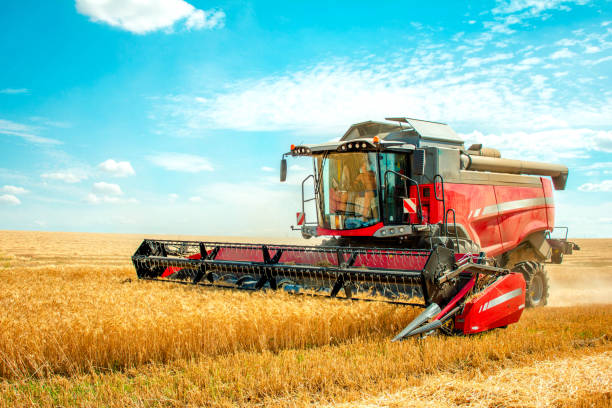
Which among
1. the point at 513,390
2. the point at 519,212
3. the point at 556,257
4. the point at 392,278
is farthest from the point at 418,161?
the point at 556,257

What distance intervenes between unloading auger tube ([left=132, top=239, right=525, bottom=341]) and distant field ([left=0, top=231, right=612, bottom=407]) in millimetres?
211

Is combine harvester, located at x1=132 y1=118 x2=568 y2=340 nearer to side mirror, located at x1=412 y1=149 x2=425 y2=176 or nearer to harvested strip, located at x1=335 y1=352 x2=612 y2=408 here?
side mirror, located at x1=412 y1=149 x2=425 y2=176

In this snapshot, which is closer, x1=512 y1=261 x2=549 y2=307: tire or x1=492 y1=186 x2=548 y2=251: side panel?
x1=512 y1=261 x2=549 y2=307: tire

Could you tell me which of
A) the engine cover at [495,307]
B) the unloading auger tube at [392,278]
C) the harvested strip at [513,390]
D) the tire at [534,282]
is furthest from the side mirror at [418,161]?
the harvested strip at [513,390]

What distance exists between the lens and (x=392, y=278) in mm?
4699

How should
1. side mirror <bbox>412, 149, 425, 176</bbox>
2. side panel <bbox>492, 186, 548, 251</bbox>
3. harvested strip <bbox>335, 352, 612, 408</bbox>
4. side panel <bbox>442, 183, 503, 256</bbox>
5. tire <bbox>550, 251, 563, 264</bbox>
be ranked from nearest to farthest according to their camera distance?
harvested strip <bbox>335, 352, 612, 408</bbox>, side mirror <bbox>412, 149, 425, 176</bbox>, side panel <bbox>442, 183, 503, 256</bbox>, side panel <bbox>492, 186, 548, 251</bbox>, tire <bbox>550, 251, 563, 264</bbox>

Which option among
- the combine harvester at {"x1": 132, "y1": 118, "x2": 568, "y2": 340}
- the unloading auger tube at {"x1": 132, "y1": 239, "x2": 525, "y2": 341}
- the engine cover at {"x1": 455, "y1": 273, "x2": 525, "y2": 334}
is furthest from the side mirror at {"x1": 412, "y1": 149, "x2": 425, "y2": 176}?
the engine cover at {"x1": 455, "y1": 273, "x2": 525, "y2": 334}

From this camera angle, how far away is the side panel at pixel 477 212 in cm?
707

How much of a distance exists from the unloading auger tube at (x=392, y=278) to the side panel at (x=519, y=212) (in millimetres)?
2835

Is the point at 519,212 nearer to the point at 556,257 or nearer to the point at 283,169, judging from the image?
the point at 556,257

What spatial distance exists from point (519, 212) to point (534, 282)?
3.97 feet

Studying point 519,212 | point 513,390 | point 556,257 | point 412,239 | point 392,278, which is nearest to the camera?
point 513,390

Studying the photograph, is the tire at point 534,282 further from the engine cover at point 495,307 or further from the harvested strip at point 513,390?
the harvested strip at point 513,390

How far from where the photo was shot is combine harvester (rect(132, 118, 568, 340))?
472cm
